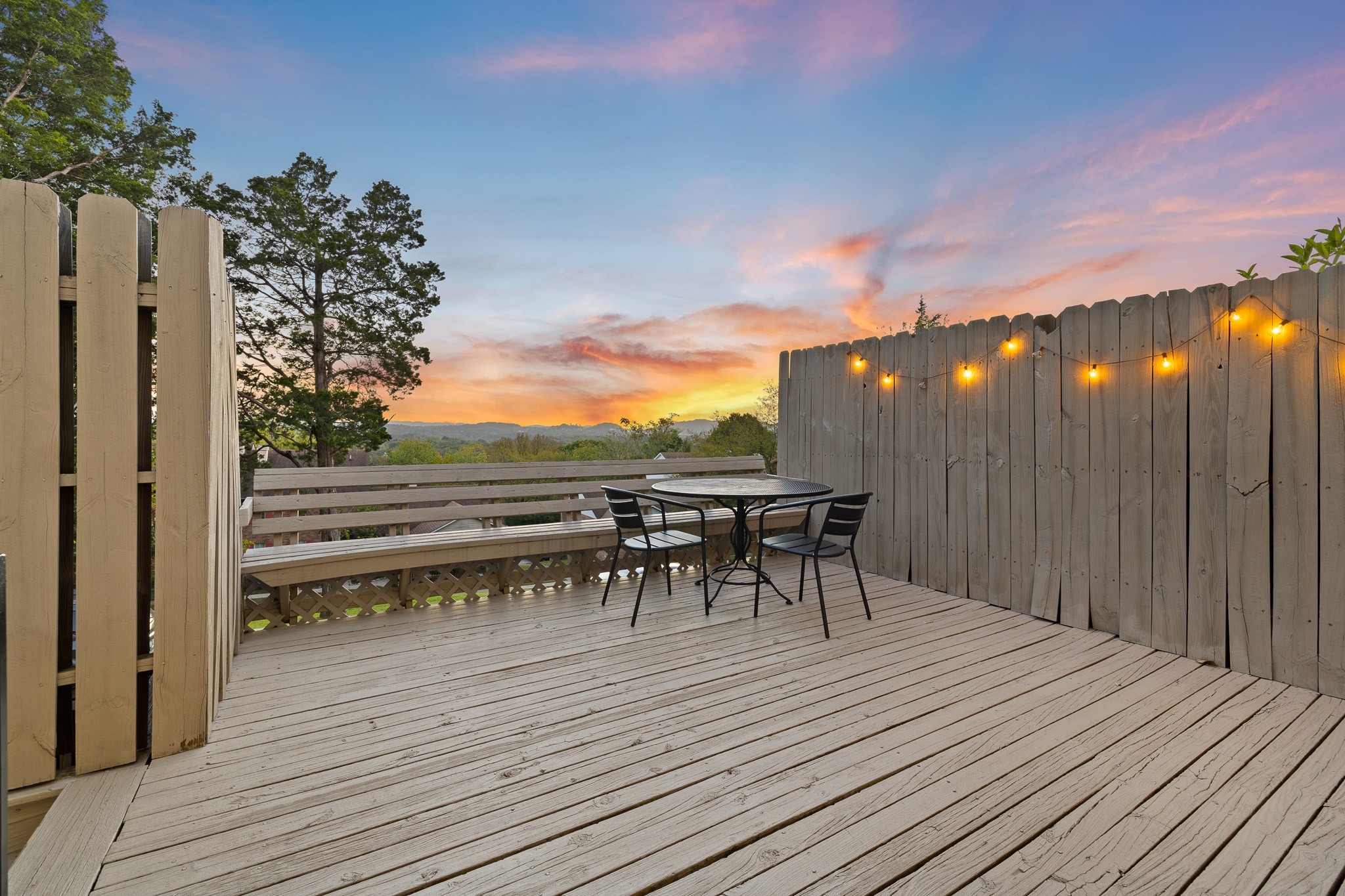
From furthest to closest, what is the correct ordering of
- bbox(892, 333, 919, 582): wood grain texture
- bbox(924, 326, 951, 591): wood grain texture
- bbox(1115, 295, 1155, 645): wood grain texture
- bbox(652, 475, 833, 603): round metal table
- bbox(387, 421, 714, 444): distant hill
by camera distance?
bbox(387, 421, 714, 444): distant hill
bbox(892, 333, 919, 582): wood grain texture
bbox(924, 326, 951, 591): wood grain texture
bbox(652, 475, 833, 603): round metal table
bbox(1115, 295, 1155, 645): wood grain texture

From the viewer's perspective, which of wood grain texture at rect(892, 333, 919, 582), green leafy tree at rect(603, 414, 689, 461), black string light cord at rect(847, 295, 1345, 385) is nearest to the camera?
black string light cord at rect(847, 295, 1345, 385)

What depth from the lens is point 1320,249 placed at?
9.80ft

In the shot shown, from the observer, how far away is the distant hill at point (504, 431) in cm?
930

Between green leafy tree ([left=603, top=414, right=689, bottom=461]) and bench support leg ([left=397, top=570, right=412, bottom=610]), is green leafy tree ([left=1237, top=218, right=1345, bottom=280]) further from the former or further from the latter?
green leafy tree ([left=603, top=414, right=689, bottom=461])

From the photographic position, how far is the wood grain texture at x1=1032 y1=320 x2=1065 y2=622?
3.36m

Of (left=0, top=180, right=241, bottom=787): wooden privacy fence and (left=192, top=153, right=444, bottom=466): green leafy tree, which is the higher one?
(left=192, top=153, right=444, bottom=466): green leafy tree

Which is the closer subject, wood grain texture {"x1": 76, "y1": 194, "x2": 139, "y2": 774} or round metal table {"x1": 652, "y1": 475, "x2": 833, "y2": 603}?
wood grain texture {"x1": 76, "y1": 194, "x2": 139, "y2": 774}

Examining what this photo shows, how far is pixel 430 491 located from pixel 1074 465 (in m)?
4.37

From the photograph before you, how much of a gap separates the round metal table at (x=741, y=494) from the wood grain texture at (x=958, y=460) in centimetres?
96

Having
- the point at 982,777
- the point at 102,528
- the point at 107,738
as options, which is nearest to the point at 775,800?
the point at 982,777

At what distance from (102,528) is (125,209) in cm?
112

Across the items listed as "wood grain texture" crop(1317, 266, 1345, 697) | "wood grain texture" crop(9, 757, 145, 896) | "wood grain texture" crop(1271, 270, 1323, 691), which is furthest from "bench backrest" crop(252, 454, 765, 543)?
"wood grain texture" crop(1317, 266, 1345, 697)

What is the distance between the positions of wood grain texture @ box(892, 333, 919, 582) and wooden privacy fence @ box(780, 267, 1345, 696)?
12mm

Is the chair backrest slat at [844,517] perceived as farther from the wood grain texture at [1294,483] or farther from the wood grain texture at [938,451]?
the wood grain texture at [1294,483]
